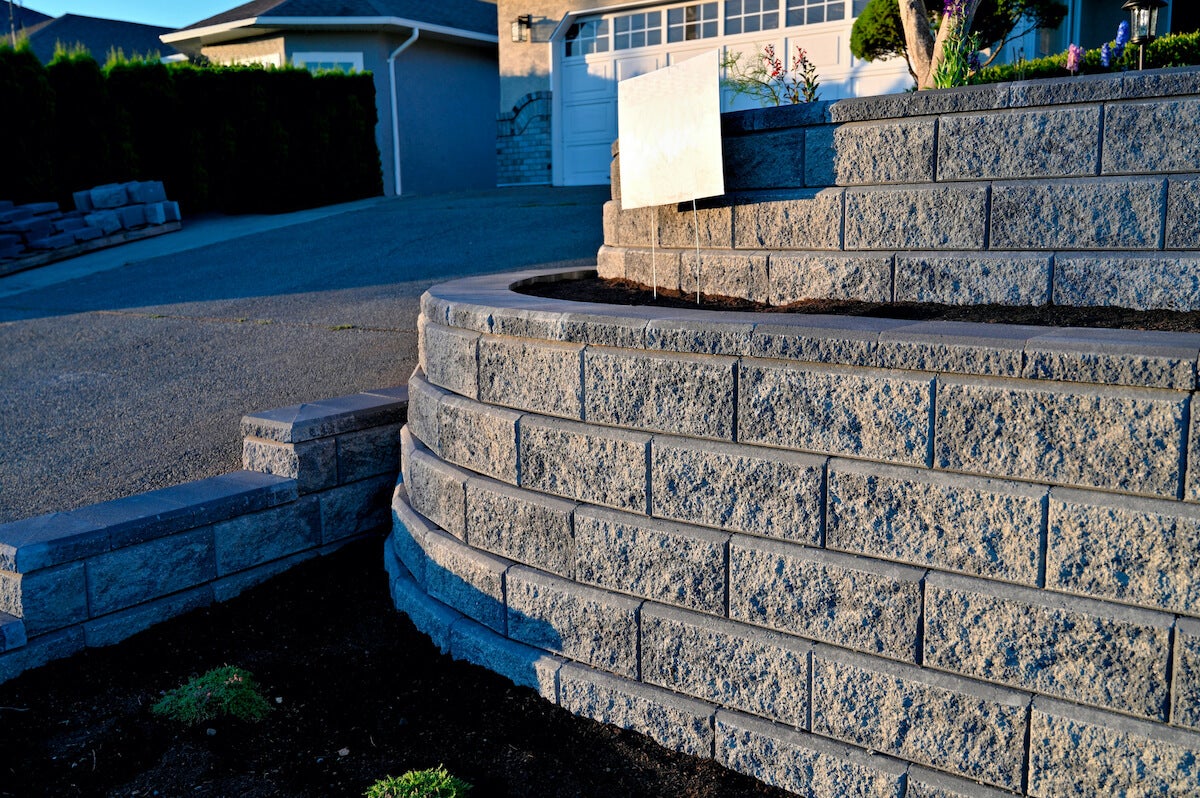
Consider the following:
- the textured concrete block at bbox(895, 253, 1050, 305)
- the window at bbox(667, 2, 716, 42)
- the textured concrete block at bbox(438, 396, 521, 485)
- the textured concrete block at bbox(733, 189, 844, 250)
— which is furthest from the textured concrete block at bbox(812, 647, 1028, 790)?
the window at bbox(667, 2, 716, 42)

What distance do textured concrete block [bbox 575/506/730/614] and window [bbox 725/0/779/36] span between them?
11.8 m

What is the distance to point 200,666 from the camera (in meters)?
3.93

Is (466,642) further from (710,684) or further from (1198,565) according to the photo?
(1198,565)

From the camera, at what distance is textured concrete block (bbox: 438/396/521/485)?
12.0 ft

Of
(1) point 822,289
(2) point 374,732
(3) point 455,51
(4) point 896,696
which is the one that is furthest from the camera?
(3) point 455,51

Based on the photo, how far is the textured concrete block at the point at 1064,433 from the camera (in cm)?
236

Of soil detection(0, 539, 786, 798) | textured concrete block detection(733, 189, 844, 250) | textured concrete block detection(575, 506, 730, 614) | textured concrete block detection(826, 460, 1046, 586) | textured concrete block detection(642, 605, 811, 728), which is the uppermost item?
textured concrete block detection(733, 189, 844, 250)

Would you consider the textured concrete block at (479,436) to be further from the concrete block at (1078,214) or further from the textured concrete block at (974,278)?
the concrete block at (1078,214)

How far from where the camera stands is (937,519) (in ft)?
8.87

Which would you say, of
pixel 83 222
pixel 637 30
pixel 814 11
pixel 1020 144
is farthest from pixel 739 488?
pixel 637 30

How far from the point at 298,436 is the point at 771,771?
255 centimetres

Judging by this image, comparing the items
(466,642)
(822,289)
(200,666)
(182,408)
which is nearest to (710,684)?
(466,642)

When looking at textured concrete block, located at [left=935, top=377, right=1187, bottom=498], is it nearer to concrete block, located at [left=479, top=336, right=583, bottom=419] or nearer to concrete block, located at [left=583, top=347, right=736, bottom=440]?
concrete block, located at [left=583, top=347, right=736, bottom=440]

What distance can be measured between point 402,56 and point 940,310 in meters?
18.1
